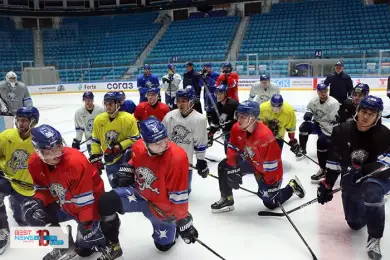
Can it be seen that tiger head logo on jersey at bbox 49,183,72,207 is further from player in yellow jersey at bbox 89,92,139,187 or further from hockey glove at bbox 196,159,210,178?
hockey glove at bbox 196,159,210,178

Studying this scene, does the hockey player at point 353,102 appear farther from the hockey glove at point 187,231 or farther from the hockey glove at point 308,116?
the hockey glove at point 187,231

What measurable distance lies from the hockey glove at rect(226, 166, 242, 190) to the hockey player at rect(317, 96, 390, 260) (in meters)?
0.75

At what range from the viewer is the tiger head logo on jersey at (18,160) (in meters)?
3.03

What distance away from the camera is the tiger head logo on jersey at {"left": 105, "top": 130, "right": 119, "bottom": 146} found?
3.75 m

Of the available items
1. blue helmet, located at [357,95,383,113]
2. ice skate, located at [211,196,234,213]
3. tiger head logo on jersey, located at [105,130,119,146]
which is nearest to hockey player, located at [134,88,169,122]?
tiger head logo on jersey, located at [105,130,119,146]

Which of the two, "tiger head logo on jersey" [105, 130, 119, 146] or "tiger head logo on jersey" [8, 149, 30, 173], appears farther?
"tiger head logo on jersey" [105, 130, 119, 146]

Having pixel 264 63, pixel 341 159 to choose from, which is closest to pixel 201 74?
pixel 341 159

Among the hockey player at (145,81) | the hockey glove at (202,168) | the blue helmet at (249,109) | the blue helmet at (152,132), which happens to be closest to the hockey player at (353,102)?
the blue helmet at (249,109)

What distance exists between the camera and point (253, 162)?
3.44 meters

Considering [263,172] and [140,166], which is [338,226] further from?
[140,166]

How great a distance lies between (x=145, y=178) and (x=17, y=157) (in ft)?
4.05

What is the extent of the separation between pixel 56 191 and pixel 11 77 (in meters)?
4.13

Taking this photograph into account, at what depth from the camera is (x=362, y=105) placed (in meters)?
2.58

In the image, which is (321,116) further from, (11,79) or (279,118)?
(11,79)
